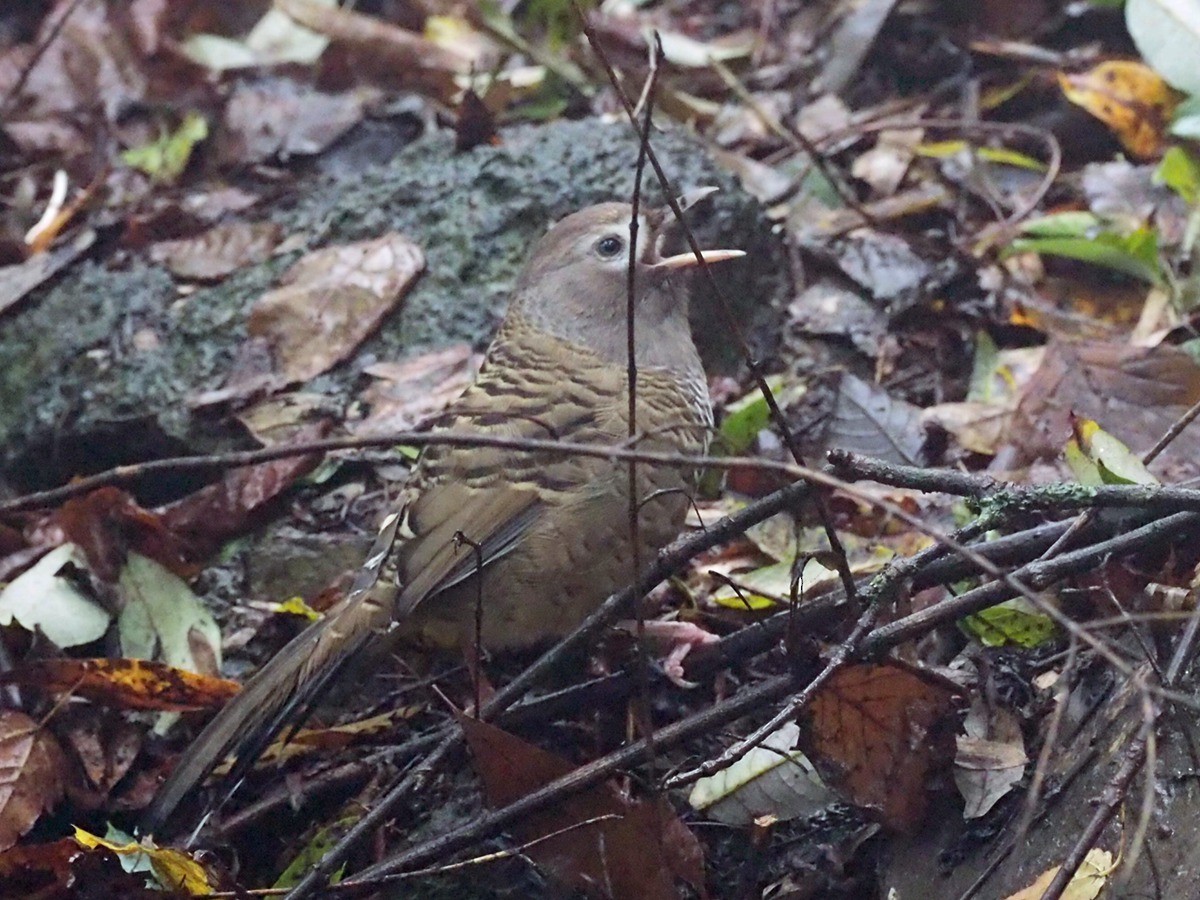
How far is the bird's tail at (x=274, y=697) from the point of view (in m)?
2.82

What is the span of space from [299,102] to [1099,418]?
146 inches

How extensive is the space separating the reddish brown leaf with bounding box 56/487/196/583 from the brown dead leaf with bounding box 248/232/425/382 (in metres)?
0.71

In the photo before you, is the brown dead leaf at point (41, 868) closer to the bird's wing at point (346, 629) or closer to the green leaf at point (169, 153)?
the bird's wing at point (346, 629)

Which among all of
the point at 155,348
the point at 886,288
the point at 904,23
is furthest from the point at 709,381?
the point at 904,23

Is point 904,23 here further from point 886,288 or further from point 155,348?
point 155,348

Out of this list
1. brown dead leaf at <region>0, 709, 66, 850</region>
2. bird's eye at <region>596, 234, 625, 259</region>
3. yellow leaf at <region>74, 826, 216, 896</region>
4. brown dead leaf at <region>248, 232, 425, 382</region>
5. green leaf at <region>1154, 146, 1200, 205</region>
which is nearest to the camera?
yellow leaf at <region>74, 826, 216, 896</region>

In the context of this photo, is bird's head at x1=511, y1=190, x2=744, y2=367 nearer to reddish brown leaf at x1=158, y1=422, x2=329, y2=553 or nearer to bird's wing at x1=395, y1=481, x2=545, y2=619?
bird's wing at x1=395, y1=481, x2=545, y2=619

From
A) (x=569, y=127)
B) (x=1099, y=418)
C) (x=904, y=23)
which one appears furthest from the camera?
(x=904, y=23)

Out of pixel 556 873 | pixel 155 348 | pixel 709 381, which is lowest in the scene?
pixel 709 381

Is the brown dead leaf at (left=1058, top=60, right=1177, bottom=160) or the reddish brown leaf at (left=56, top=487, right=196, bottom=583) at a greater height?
the reddish brown leaf at (left=56, top=487, right=196, bottom=583)

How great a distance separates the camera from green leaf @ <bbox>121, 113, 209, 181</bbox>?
5461 mm

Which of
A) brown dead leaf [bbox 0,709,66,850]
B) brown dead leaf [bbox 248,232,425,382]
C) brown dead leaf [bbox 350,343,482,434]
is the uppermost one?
brown dead leaf [bbox 248,232,425,382]

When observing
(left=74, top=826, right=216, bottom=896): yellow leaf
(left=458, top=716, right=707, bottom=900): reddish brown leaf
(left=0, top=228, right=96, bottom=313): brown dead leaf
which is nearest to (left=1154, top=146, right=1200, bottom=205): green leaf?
(left=458, top=716, right=707, bottom=900): reddish brown leaf

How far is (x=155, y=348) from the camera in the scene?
4328mm
